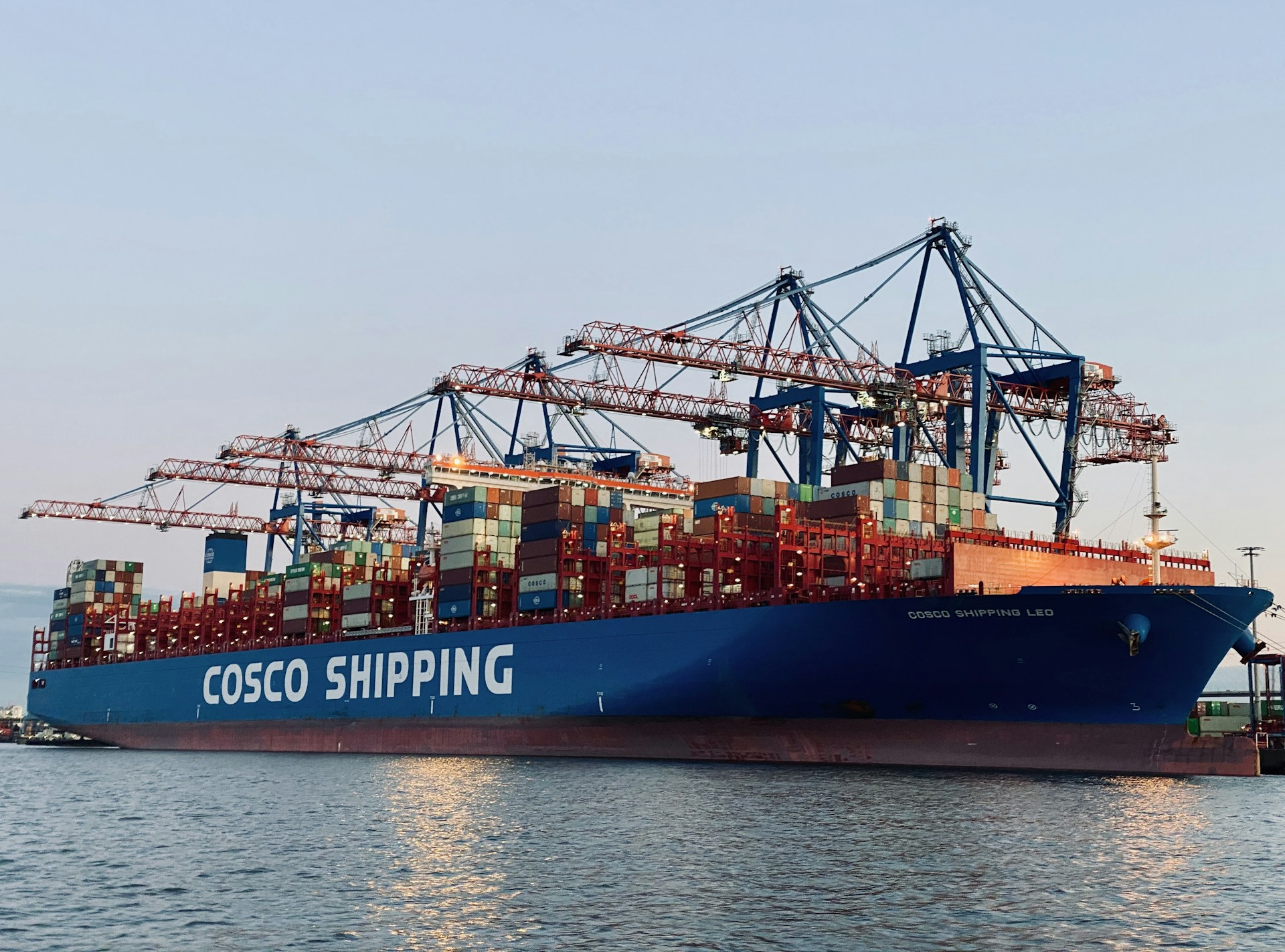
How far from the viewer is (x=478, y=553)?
57.3 m

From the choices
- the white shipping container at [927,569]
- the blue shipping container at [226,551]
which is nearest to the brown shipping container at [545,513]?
the white shipping container at [927,569]

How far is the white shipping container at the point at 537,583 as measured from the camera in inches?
2105

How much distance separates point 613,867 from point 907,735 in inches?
824

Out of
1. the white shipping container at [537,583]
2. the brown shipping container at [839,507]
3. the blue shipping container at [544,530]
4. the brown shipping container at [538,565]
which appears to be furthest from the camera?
the blue shipping container at [544,530]

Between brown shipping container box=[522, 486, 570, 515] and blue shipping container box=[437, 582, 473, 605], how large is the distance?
3923mm

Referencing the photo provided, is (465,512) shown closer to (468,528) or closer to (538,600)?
(468,528)

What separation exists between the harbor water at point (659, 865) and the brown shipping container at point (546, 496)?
52.7 feet

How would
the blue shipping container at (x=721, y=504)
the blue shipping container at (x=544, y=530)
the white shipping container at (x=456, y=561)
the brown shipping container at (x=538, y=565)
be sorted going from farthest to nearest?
the white shipping container at (x=456, y=561) → the blue shipping container at (x=544, y=530) → the brown shipping container at (x=538, y=565) → the blue shipping container at (x=721, y=504)

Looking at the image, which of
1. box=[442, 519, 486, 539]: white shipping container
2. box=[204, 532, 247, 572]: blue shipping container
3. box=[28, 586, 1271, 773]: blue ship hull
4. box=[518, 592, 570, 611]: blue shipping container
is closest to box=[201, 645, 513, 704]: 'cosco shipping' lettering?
box=[28, 586, 1271, 773]: blue ship hull

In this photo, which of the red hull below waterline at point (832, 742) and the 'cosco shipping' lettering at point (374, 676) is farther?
the 'cosco shipping' lettering at point (374, 676)

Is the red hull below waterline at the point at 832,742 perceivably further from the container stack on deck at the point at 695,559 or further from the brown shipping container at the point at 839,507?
the brown shipping container at the point at 839,507

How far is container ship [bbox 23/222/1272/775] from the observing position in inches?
1591

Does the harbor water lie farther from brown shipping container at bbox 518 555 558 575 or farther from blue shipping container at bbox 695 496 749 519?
brown shipping container at bbox 518 555 558 575

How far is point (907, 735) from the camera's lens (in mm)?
42688
